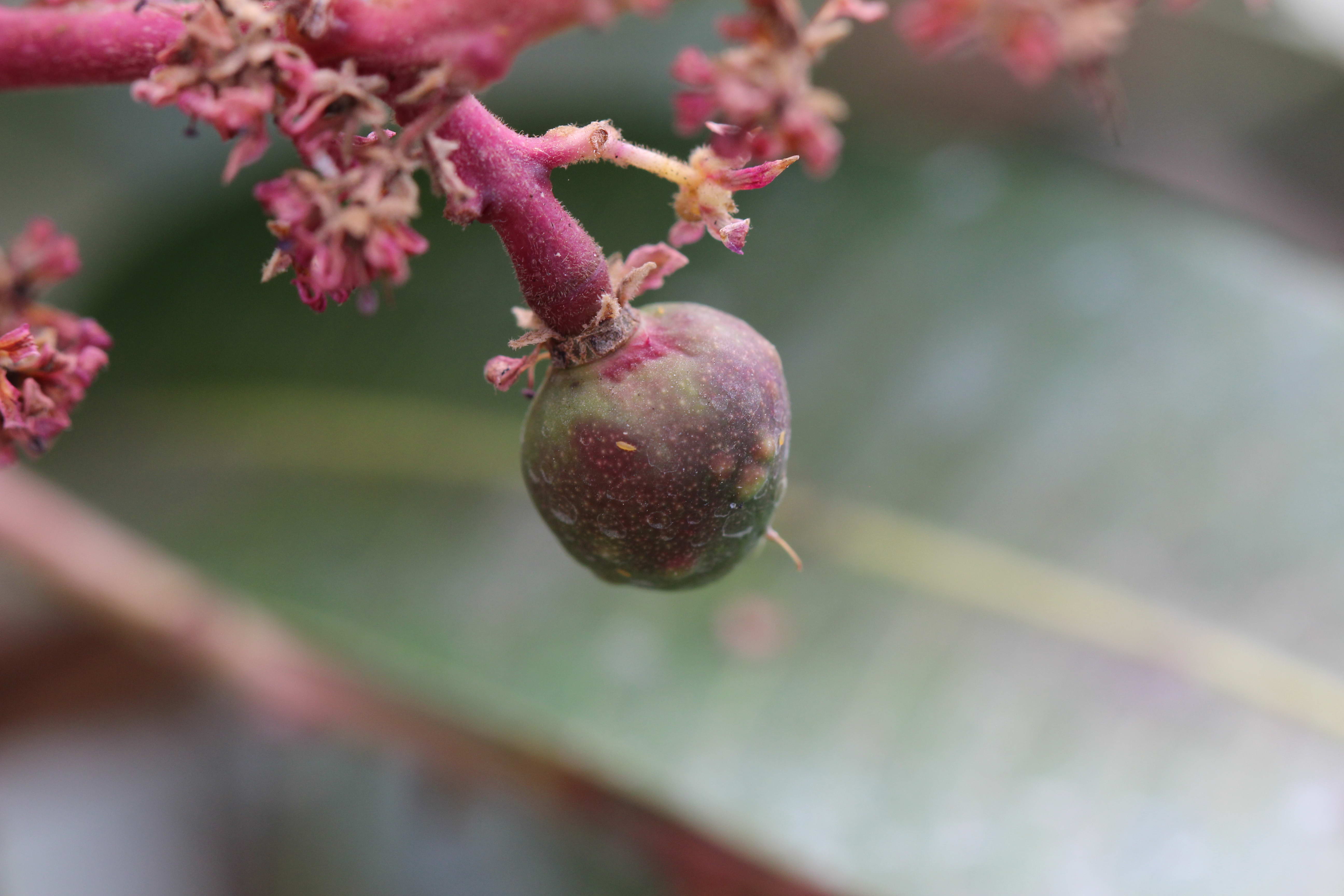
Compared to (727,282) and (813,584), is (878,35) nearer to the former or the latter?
(727,282)

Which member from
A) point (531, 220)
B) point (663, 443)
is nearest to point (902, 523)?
point (663, 443)

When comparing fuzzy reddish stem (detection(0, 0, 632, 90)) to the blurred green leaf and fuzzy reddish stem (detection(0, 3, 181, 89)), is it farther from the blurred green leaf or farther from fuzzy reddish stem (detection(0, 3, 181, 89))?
the blurred green leaf

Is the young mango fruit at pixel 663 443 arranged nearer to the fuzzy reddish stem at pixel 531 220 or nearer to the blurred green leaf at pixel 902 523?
the fuzzy reddish stem at pixel 531 220

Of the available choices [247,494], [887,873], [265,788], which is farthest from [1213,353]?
[265,788]

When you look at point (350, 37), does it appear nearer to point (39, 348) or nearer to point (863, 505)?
point (39, 348)

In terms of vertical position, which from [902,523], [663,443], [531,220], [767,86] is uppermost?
[767,86]

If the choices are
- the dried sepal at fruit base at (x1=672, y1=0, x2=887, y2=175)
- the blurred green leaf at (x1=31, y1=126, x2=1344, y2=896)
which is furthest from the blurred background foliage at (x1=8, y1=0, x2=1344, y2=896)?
the dried sepal at fruit base at (x1=672, y1=0, x2=887, y2=175)
